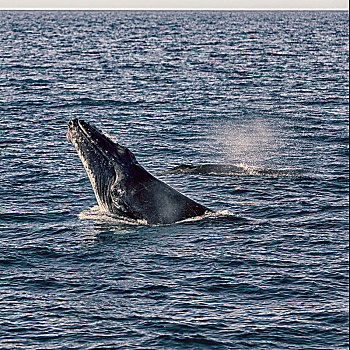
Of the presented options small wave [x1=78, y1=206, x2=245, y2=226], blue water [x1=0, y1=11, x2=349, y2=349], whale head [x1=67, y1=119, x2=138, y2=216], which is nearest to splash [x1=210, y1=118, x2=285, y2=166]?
blue water [x1=0, y1=11, x2=349, y2=349]

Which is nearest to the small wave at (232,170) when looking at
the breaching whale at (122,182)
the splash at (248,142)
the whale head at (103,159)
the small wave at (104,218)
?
the splash at (248,142)

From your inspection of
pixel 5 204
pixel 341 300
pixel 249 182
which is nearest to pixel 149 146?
pixel 249 182

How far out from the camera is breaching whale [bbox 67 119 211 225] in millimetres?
22062

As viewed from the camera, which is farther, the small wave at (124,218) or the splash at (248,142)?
the splash at (248,142)

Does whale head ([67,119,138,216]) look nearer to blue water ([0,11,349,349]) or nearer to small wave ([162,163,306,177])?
blue water ([0,11,349,349])

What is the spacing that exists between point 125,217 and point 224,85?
47.4 meters

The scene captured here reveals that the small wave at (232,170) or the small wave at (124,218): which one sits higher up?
the small wave at (232,170)

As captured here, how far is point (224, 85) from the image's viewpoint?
68.4m

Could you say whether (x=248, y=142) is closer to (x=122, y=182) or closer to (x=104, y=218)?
(x=104, y=218)

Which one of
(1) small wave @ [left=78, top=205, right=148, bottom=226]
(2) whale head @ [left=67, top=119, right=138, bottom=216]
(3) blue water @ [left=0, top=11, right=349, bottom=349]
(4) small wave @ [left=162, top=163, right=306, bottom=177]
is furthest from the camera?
(4) small wave @ [left=162, top=163, right=306, bottom=177]

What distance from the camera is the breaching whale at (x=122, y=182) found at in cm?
2206

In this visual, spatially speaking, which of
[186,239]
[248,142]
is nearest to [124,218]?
[186,239]

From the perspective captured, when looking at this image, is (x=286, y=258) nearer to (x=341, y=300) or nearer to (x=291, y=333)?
(x=341, y=300)

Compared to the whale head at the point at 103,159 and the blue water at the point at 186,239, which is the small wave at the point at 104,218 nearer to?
the blue water at the point at 186,239
